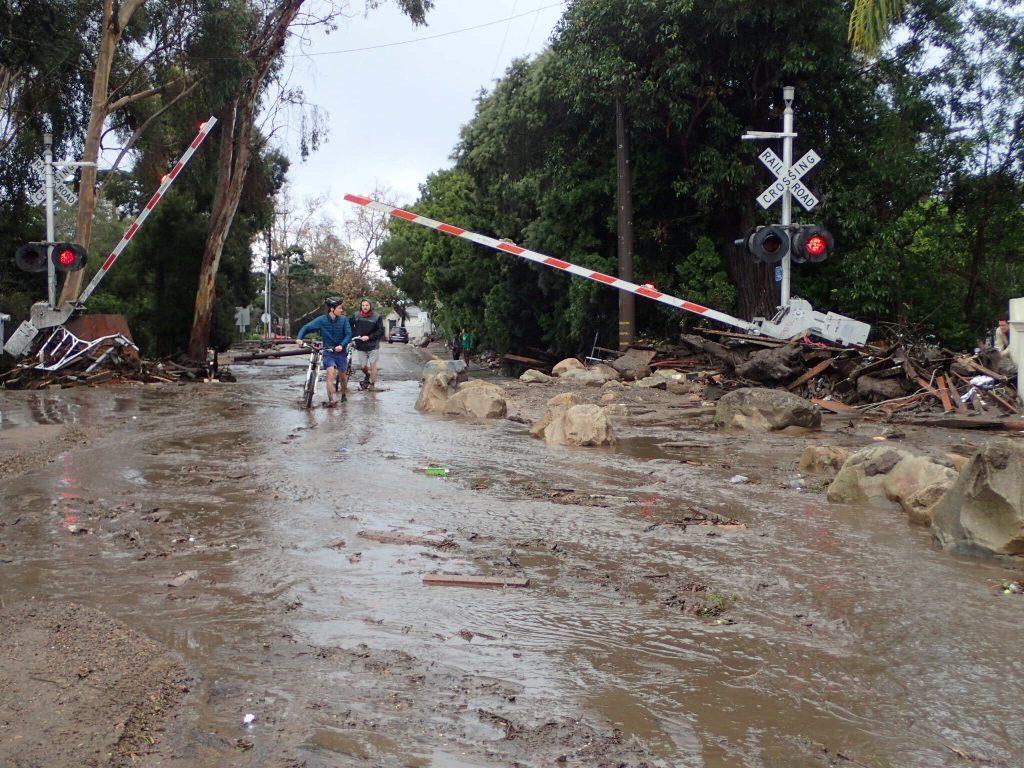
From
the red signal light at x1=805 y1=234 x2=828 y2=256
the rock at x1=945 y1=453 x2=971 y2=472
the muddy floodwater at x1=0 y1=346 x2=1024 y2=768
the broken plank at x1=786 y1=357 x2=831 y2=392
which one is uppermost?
the red signal light at x1=805 y1=234 x2=828 y2=256

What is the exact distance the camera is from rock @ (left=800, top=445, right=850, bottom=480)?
9.74 meters

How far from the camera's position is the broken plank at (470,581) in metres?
5.79

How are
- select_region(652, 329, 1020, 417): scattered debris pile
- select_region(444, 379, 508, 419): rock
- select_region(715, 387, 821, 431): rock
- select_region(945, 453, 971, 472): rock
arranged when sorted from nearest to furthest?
1. select_region(945, 453, 971, 472): rock
2. select_region(715, 387, 821, 431): rock
3. select_region(652, 329, 1020, 417): scattered debris pile
4. select_region(444, 379, 508, 419): rock

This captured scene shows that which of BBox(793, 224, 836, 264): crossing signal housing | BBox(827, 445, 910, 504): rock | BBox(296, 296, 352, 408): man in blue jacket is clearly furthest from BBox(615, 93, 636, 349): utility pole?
BBox(827, 445, 910, 504): rock

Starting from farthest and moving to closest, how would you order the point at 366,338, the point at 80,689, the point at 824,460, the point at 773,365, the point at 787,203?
the point at 366,338, the point at 787,203, the point at 773,365, the point at 824,460, the point at 80,689

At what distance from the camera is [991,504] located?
6594 millimetres

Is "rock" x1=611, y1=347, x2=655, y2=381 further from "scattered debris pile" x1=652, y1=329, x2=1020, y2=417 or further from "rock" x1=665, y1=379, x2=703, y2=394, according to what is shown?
"scattered debris pile" x1=652, y1=329, x2=1020, y2=417

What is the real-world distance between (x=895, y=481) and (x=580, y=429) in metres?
4.50

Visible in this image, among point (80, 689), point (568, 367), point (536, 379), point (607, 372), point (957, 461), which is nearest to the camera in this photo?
point (80, 689)

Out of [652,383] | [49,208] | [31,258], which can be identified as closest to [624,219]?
[652,383]

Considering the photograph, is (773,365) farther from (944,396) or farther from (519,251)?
(519,251)

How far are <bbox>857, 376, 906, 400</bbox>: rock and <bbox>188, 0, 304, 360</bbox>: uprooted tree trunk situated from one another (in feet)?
64.4

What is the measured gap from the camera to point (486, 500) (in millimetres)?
8461

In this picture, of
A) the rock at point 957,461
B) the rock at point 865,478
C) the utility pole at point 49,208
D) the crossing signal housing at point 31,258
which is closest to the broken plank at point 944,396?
the rock at point 957,461
